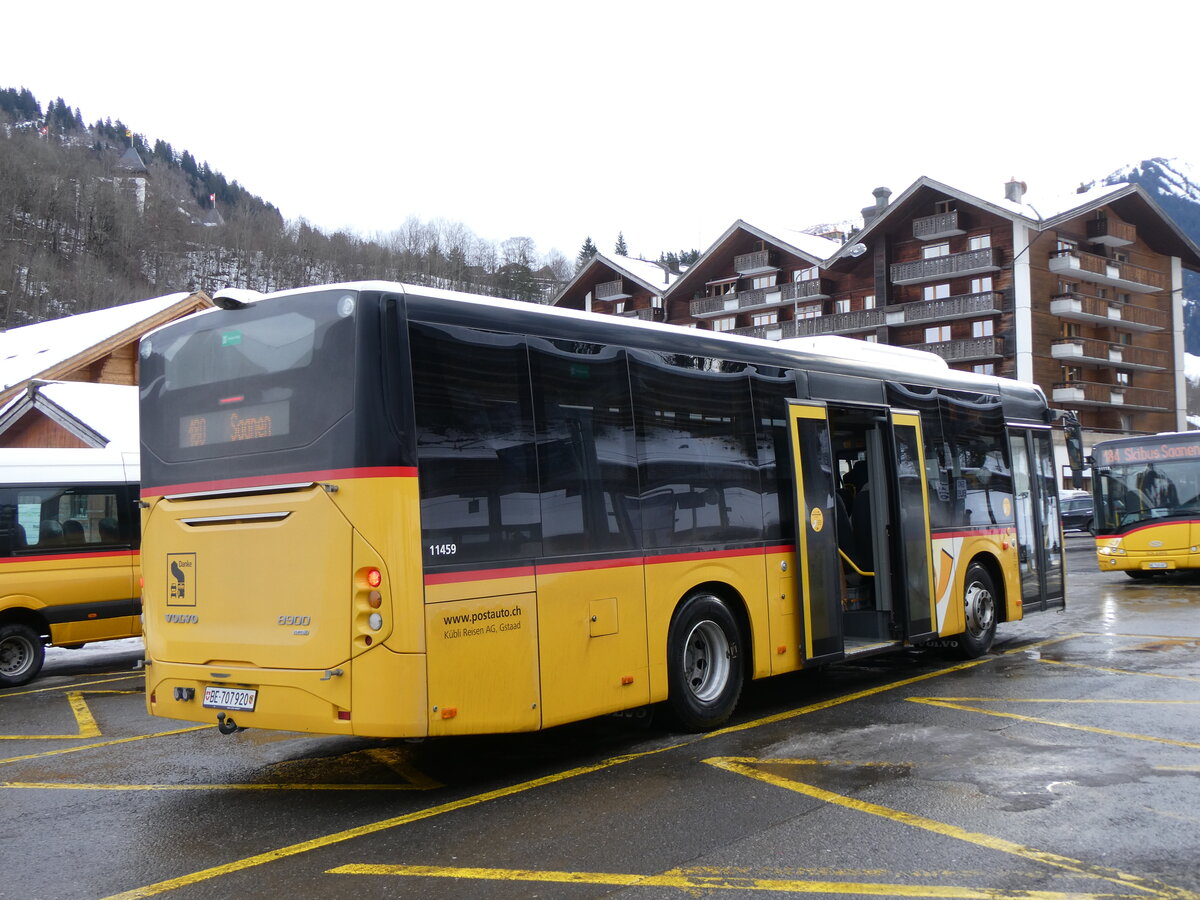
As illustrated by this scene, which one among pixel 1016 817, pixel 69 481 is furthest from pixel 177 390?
pixel 69 481

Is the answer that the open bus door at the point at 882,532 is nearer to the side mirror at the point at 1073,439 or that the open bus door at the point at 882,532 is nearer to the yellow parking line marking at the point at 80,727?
the side mirror at the point at 1073,439

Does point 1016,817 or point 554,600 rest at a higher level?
point 554,600

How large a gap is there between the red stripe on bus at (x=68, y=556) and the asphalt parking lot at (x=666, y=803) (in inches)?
134

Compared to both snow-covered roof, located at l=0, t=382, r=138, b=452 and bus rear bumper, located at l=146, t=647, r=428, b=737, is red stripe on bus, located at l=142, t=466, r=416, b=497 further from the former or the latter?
snow-covered roof, located at l=0, t=382, r=138, b=452

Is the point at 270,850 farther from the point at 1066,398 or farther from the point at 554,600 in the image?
the point at 1066,398

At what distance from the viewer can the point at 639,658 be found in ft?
24.5

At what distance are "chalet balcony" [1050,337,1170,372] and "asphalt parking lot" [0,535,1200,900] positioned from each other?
5063 cm

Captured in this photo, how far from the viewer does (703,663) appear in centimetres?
830

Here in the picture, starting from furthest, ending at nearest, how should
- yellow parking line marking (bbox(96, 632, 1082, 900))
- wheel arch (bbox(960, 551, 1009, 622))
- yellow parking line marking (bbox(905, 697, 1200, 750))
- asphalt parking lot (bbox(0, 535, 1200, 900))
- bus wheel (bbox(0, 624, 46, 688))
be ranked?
bus wheel (bbox(0, 624, 46, 688)) → wheel arch (bbox(960, 551, 1009, 622)) → yellow parking line marking (bbox(905, 697, 1200, 750)) → yellow parking line marking (bbox(96, 632, 1082, 900)) → asphalt parking lot (bbox(0, 535, 1200, 900))

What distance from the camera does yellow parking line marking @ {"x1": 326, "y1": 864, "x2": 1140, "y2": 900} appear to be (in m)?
4.67

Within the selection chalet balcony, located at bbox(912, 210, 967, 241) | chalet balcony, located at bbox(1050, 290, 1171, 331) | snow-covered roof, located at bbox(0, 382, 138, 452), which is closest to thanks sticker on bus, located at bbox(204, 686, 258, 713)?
snow-covered roof, located at bbox(0, 382, 138, 452)

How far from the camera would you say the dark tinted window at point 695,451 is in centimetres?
778

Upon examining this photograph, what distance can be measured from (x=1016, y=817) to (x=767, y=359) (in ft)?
14.4

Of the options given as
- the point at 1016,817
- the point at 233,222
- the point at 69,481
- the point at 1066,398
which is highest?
the point at 233,222
